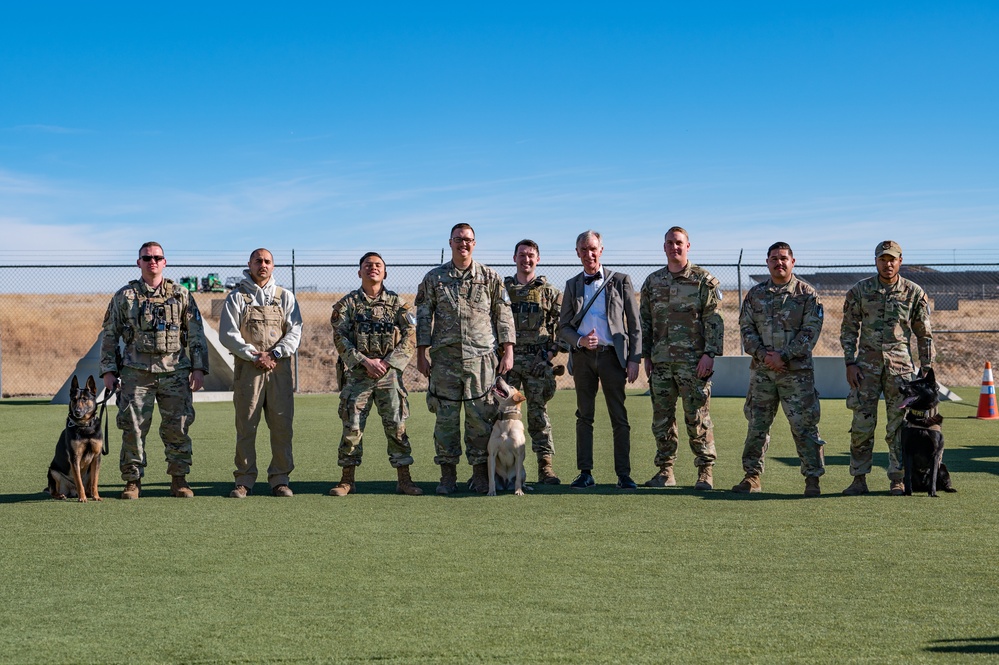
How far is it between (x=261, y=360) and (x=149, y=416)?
976 millimetres

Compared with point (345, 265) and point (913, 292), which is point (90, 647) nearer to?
point (913, 292)

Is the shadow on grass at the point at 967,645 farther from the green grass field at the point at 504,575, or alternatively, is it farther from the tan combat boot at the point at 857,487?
the tan combat boot at the point at 857,487

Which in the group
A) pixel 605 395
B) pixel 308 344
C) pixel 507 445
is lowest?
pixel 507 445

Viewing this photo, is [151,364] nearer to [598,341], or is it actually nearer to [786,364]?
[598,341]

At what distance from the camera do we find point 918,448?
7.21m

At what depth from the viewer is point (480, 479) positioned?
7.70m

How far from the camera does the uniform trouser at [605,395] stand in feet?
25.8

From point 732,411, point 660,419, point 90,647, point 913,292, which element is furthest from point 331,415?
point 90,647

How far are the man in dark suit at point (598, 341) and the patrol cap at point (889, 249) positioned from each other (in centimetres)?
186

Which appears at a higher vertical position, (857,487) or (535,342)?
(535,342)

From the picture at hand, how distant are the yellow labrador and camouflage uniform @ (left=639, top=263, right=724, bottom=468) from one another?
1.09 metres

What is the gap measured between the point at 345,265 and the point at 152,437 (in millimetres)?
8821

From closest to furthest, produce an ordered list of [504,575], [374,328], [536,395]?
1. [504,575]
2. [374,328]
3. [536,395]

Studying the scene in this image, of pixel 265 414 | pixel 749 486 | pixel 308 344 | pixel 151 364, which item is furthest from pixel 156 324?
pixel 308 344
